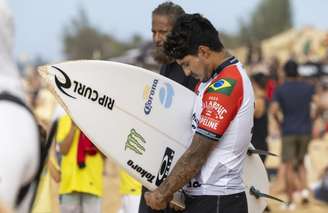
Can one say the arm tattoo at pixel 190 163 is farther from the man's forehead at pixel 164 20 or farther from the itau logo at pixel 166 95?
the man's forehead at pixel 164 20

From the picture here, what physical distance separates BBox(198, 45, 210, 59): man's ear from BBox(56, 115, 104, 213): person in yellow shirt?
2820mm

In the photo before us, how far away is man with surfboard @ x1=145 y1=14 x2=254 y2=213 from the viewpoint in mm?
4156

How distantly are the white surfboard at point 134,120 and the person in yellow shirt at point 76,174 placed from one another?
7.66ft

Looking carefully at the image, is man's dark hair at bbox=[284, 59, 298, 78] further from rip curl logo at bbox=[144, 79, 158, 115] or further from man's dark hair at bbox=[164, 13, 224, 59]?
man's dark hair at bbox=[164, 13, 224, 59]

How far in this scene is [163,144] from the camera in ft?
14.8

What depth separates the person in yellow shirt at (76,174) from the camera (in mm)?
6883

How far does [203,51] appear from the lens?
4.21 m

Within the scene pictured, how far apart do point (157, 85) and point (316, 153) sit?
13.9m

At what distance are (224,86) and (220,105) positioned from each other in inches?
3.9

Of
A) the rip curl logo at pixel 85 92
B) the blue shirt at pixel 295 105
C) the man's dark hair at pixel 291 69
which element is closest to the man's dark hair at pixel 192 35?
the rip curl logo at pixel 85 92

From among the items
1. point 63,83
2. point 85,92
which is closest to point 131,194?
point 85,92

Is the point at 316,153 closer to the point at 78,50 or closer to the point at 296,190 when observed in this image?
the point at 296,190

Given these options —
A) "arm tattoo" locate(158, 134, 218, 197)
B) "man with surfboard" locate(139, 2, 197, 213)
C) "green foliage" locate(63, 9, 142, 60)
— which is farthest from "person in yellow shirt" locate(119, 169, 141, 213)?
"green foliage" locate(63, 9, 142, 60)

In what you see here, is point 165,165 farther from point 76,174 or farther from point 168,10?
point 76,174
